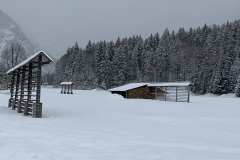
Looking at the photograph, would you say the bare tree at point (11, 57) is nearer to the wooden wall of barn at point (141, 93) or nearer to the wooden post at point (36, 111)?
the wooden wall of barn at point (141, 93)

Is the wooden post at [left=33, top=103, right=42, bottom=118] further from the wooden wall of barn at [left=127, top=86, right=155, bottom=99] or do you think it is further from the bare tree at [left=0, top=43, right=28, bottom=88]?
the bare tree at [left=0, top=43, right=28, bottom=88]

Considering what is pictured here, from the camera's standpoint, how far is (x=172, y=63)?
66.5 m

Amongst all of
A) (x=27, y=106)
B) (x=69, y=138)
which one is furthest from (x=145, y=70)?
(x=69, y=138)

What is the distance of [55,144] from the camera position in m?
4.47

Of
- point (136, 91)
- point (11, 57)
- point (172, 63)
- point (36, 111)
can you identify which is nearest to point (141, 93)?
point (136, 91)

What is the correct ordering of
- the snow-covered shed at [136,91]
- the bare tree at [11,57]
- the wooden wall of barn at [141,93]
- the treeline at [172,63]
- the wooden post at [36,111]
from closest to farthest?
the wooden post at [36,111] < the snow-covered shed at [136,91] < the wooden wall of barn at [141,93] < the bare tree at [11,57] < the treeline at [172,63]

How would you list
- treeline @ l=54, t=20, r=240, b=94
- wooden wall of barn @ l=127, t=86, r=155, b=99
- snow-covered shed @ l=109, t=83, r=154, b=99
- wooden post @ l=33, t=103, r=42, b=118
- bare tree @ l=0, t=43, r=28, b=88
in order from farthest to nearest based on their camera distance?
1. treeline @ l=54, t=20, r=240, b=94
2. bare tree @ l=0, t=43, r=28, b=88
3. wooden wall of barn @ l=127, t=86, r=155, b=99
4. snow-covered shed @ l=109, t=83, r=154, b=99
5. wooden post @ l=33, t=103, r=42, b=118

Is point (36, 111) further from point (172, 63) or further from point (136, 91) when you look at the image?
point (172, 63)

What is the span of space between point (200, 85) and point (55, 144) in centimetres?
5597

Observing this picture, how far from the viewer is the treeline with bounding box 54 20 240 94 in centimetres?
5181

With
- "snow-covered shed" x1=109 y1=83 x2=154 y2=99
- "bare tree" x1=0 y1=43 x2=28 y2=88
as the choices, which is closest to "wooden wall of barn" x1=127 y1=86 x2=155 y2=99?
"snow-covered shed" x1=109 y1=83 x2=154 y2=99

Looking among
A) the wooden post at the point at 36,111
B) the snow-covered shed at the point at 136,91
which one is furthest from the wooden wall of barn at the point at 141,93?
the wooden post at the point at 36,111

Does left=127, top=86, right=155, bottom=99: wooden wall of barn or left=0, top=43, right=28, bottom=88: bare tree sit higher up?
left=0, top=43, right=28, bottom=88: bare tree

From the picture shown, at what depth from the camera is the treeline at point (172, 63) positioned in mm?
51812
